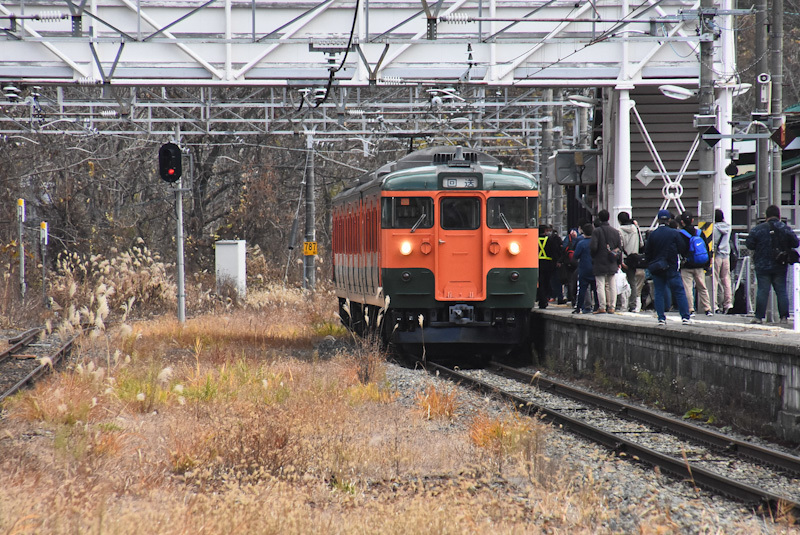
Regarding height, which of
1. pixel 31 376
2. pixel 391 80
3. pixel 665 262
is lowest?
pixel 31 376

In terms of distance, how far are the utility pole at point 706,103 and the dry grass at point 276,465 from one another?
5885mm

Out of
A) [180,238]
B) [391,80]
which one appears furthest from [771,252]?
[180,238]

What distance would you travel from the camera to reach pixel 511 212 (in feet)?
50.6

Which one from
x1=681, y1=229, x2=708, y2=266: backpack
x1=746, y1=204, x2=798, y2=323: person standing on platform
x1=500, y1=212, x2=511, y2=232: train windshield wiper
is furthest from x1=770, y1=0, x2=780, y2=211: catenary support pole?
x1=500, y1=212, x2=511, y2=232: train windshield wiper

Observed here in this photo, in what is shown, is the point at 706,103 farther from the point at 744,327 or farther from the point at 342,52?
the point at 342,52

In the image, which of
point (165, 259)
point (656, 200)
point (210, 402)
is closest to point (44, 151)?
point (165, 259)

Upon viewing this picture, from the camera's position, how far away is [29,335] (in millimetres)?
18875

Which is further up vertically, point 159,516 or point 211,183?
point 211,183

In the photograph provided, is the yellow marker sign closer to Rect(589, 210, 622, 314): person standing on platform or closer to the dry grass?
Rect(589, 210, 622, 314): person standing on platform

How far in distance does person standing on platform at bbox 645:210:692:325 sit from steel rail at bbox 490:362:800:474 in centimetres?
162

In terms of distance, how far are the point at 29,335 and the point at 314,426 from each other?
12.0 metres

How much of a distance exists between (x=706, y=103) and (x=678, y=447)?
286 inches

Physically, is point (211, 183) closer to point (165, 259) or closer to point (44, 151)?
point (165, 259)

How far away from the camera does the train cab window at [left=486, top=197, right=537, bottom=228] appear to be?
1534 centimetres
